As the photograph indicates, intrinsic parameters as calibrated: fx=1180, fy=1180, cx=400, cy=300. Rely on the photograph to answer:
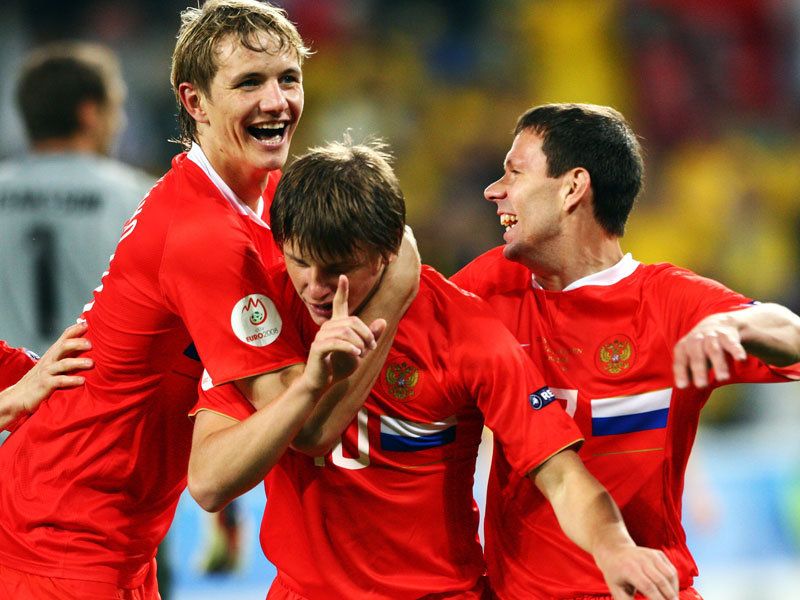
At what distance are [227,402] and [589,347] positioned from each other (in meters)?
0.92

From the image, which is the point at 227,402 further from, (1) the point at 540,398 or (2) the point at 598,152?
(2) the point at 598,152

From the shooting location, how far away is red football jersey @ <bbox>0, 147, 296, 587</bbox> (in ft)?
9.17

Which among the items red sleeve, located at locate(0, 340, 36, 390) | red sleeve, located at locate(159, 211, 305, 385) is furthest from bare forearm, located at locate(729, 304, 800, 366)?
red sleeve, located at locate(0, 340, 36, 390)

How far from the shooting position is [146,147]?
8.34m

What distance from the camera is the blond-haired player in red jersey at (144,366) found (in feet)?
9.41

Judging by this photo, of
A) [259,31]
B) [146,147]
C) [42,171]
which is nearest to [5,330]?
[42,171]

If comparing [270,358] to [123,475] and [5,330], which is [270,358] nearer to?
[123,475]

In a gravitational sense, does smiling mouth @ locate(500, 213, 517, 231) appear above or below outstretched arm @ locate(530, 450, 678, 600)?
above

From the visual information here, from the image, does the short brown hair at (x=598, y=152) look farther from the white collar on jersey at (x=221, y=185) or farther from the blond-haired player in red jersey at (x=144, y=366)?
the white collar on jersey at (x=221, y=185)

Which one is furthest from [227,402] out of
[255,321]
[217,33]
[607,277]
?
[607,277]

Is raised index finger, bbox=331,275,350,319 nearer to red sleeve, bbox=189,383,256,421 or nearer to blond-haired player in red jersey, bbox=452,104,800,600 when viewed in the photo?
red sleeve, bbox=189,383,256,421

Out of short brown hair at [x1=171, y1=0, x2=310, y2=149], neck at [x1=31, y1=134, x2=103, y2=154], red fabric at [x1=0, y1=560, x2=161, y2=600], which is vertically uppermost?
short brown hair at [x1=171, y1=0, x2=310, y2=149]

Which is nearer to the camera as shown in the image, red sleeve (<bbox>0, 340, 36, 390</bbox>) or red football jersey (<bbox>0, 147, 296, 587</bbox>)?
red football jersey (<bbox>0, 147, 296, 587</bbox>)

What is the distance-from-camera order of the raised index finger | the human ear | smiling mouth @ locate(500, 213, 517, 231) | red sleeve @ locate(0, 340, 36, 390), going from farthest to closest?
red sleeve @ locate(0, 340, 36, 390) < smiling mouth @ locate(500, 213, 517, 231) < the human ear < the raised index finger
